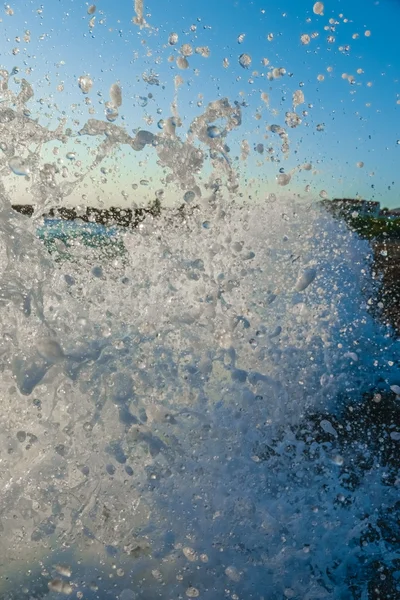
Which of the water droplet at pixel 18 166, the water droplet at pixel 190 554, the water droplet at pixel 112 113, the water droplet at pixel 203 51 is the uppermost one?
the water droplet at pixel 203 51

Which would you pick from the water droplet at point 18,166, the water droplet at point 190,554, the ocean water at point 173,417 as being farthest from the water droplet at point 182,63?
the water droplet at point 190,554

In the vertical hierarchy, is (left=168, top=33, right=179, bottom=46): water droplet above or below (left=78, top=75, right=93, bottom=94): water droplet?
Answer: above

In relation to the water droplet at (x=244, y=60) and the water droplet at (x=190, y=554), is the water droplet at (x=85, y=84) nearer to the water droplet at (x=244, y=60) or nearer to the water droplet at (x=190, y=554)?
the water droplet at (x=244, y=60)

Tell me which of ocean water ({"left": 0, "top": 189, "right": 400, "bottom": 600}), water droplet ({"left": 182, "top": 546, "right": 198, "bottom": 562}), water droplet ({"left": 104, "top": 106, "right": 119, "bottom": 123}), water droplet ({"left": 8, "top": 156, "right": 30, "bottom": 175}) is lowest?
water droplet ({"left": 182, "top": 546, "right": 198, "bottom": 562})

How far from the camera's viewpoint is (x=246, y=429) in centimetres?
266

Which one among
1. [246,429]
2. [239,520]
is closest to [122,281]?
[246,429]

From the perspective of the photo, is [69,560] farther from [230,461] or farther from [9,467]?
[230,461]

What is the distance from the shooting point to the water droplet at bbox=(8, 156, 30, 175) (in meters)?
2.75

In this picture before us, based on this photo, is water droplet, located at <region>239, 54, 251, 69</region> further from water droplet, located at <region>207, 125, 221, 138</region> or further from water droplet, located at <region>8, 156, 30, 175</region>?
water droplet, located at <region>8, 156, 30, 175</region>

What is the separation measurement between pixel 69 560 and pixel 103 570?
0.13m

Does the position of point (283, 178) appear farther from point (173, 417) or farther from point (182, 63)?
point (173, 417)

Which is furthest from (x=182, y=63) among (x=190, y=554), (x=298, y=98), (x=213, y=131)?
(x=190, y=554)

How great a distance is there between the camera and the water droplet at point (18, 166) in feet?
9.01

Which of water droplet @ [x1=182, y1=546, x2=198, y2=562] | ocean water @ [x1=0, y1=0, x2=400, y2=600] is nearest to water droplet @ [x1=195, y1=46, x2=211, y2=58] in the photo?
ocean water @ [x1=0, y1=0, x2=400, y2=600]
